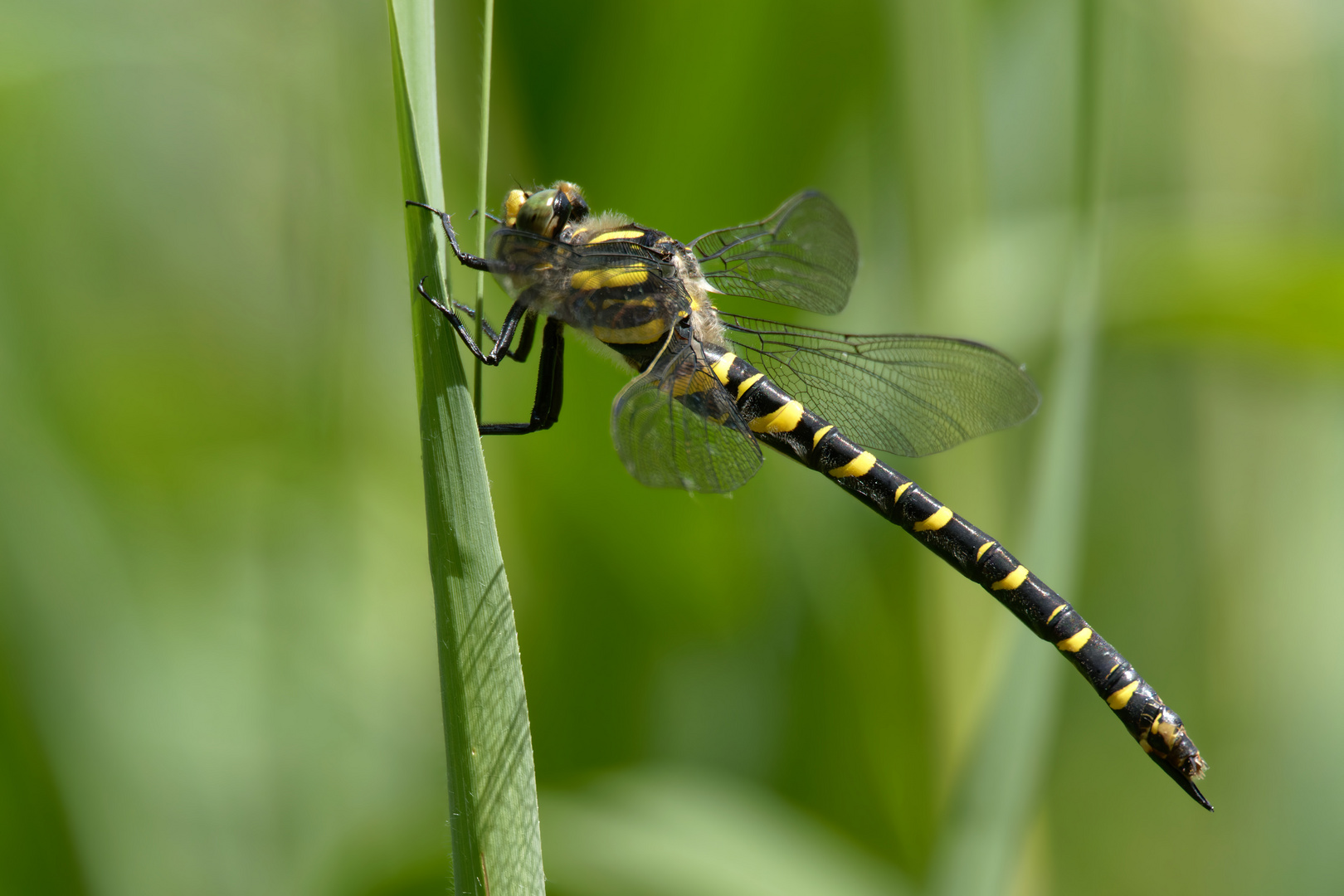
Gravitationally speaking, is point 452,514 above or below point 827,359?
below

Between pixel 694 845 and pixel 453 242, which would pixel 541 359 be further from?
pixel 694 845

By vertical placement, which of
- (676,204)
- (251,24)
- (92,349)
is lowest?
(92,349)

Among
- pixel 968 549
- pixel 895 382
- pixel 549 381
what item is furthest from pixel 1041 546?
pixel 549 381

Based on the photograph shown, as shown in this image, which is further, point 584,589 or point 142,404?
point 142,404

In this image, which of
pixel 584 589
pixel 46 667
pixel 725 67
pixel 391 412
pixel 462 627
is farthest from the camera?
pixel 391 412

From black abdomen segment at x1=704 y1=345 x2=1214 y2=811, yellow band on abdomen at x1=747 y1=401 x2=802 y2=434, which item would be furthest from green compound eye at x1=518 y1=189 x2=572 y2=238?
yellow band on abdomen at x1=747 y1=401 x2=802 y2=434

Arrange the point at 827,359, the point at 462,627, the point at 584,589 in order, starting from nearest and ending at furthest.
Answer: the point at 462,627, the point at 584,589, the point at 827,359

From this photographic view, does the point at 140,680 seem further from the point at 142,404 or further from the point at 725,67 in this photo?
the point at 725,67

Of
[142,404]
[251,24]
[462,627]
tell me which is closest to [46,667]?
[142,404]
